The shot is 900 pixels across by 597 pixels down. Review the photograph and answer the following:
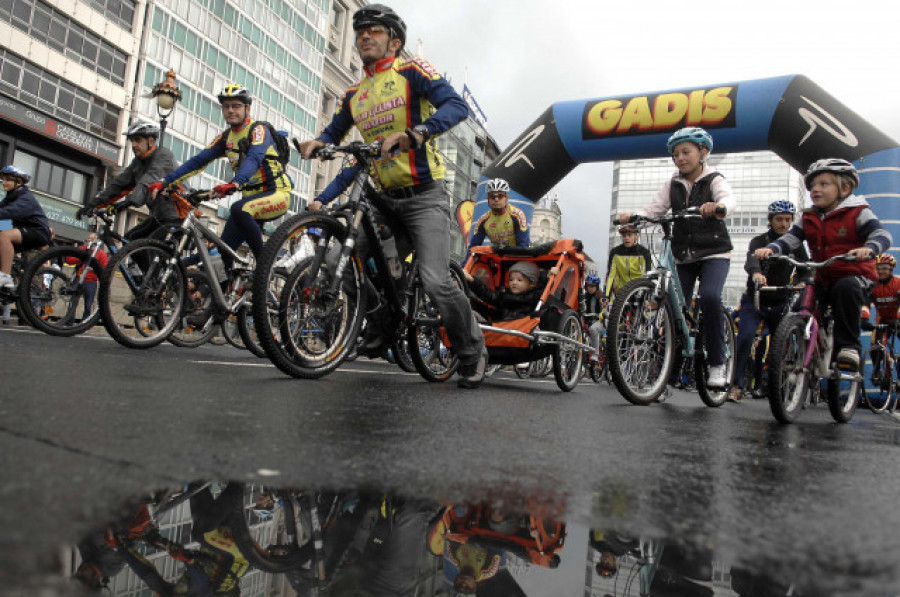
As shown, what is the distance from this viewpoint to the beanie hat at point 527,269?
5.92 m

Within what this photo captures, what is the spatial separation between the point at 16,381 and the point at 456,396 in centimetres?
187

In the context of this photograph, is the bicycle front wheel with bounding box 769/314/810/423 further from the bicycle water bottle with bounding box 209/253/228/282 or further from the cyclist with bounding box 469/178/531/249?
the bicycle water bottle with bounding box 209/253/228/282

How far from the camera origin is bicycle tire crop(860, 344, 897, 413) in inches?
301

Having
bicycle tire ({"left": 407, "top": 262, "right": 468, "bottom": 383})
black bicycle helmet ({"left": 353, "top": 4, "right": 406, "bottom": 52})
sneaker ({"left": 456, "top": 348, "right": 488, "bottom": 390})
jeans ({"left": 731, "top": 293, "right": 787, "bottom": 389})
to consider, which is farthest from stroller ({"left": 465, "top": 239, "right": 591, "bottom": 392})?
black bicycle helmet ({"left": 353, "top": 4, "right": 406, "bottom": 52})

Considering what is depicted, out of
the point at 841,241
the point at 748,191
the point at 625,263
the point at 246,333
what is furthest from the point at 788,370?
the point at 748,191

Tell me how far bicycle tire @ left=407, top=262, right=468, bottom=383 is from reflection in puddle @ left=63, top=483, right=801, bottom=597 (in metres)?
3.11

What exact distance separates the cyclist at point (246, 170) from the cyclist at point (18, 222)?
A: 171 cm

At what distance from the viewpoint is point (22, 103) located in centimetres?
2352

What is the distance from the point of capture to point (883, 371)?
315 inches

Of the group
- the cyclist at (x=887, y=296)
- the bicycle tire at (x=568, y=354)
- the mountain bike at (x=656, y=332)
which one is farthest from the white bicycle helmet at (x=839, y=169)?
the cyclist at (x=887, y=296)

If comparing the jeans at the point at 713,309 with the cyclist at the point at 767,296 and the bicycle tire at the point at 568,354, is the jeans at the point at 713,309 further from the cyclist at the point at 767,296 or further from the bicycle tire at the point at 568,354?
the cyclist at the point at 767,296

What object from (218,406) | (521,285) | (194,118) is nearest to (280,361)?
(218,406)

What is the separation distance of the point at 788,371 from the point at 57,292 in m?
5.43

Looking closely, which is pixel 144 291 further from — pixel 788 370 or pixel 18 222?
pixel 788 370
